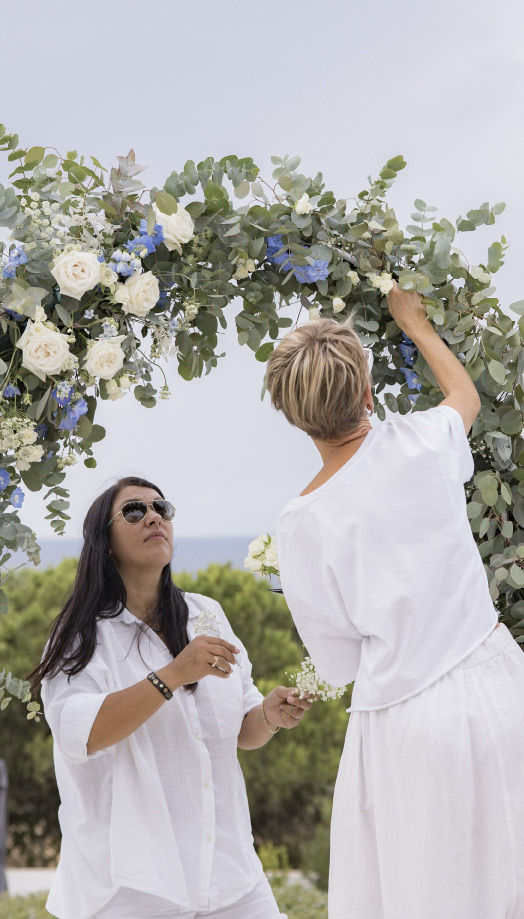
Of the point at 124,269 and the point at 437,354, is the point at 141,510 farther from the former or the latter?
the point at 437,354

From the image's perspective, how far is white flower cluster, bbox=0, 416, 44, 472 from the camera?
202 cm

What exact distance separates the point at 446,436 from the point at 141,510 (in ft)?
2.96

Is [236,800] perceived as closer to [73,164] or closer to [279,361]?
[279,361]

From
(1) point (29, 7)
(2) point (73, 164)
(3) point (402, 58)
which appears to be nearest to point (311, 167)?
(2) point (73, 164)

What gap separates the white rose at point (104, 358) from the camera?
6.68ft

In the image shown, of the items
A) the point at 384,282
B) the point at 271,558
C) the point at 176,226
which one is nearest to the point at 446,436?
the point at 384,282

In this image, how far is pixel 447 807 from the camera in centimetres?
172

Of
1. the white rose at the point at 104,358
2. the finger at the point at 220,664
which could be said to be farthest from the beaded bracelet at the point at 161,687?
the white rose at the point at 104,358

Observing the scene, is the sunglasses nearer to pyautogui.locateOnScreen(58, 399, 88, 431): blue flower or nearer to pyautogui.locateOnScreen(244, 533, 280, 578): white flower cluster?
pyautogui.locateOnScreen(244, 533, 280, 578): white flower cluster

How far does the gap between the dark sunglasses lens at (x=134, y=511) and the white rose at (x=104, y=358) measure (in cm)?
47

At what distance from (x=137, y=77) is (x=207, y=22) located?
2.28 feet

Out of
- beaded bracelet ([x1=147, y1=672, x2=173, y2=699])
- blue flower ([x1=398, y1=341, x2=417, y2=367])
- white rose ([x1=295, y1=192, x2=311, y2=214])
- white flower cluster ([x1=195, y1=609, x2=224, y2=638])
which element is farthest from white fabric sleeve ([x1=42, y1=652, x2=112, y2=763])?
white rose ([x1=295, y1=192, x2=311, y2=214])

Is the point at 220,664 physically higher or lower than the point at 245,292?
lower

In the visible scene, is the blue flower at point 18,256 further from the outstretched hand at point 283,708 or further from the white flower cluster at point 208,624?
the outstretched hand at point 283,708
